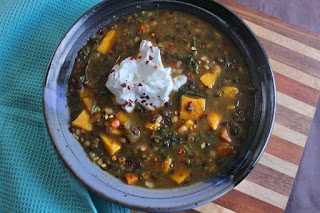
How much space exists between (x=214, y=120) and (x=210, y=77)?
471 millimetres

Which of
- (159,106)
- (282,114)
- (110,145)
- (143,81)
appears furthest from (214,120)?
(110,145)

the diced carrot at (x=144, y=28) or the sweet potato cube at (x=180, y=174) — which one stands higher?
the diced carrot at (x=144, y=28)

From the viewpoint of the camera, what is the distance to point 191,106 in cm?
372

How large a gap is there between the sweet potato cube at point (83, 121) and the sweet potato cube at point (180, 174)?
103 centimetres

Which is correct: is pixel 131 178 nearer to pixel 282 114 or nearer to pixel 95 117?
pixel 95 117

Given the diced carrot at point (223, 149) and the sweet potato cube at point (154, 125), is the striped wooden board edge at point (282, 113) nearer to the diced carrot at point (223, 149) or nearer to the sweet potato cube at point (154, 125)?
the diced carrot at point (223, 149)

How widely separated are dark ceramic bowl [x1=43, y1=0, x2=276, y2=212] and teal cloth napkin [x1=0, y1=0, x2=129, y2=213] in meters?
0.26

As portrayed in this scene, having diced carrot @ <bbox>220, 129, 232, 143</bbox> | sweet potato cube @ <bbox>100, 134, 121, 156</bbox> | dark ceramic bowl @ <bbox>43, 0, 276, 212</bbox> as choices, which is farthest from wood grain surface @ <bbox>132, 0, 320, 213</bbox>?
sweet potato cube @ <bbox>100, 134, 121, 156</bbox>

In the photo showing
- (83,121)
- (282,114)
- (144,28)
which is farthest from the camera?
(282,114)

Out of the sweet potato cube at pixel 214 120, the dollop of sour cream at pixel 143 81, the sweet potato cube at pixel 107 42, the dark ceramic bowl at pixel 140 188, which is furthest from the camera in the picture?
the sweet potato cube at pixel 107 42

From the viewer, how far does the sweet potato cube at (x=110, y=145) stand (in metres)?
3.69

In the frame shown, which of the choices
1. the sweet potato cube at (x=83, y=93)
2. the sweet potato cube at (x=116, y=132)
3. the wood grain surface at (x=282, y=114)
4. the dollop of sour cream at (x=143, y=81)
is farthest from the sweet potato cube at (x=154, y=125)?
the wood grain surface at (x=282, y=114)

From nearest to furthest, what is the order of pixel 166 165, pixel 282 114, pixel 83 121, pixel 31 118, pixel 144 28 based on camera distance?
1. pixel 166 165
2. pixel 83 121
3. pixel 31 118
4. pixel 144 28
5. pixel 282 114

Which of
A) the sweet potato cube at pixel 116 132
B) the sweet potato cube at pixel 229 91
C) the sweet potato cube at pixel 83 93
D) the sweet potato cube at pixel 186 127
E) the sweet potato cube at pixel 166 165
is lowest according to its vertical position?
the sweet potato cube at pixel 166 165
